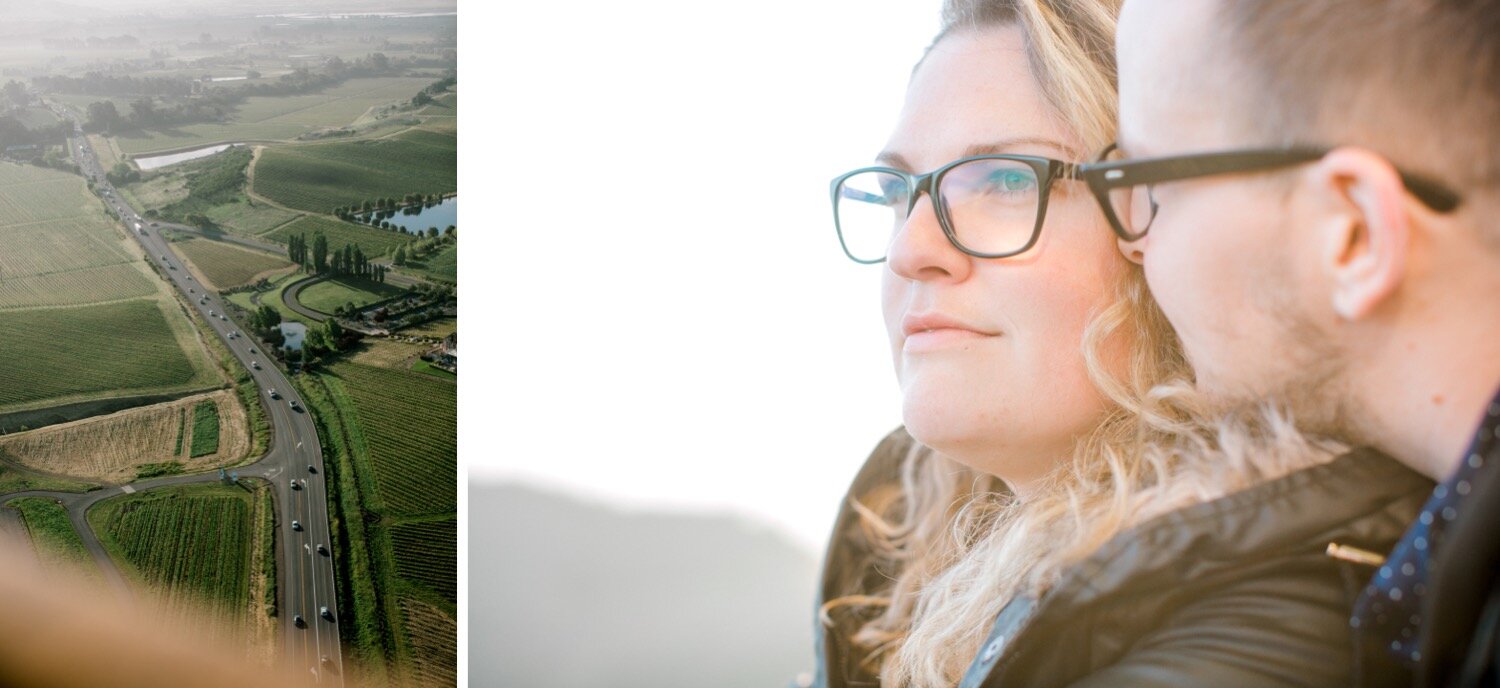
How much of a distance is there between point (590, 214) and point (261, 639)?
1.08 m

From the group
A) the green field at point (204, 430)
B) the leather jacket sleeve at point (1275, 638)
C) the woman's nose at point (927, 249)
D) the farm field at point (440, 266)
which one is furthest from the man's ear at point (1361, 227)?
the green field at point (204, 430)

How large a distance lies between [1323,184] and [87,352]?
2145 mm

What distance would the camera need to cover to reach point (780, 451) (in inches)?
80.4

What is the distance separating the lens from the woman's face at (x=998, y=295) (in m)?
1.26

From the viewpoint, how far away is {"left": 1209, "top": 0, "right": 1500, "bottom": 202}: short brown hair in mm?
876

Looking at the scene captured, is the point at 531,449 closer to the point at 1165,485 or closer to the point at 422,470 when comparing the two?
the point at 422,470

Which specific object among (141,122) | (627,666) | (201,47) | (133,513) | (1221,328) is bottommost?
(627,666)

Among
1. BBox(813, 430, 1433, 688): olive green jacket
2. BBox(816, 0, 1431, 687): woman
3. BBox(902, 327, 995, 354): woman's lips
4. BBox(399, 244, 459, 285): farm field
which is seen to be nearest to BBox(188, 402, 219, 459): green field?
BBox(399, 244, 459, 285): farm field

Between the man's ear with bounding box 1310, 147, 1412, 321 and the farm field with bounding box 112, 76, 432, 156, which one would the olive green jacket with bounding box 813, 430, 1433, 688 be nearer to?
the man's ear with bounding box 1310, 147, 1412, 321

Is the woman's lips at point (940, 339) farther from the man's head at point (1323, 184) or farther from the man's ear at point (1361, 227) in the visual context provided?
the man's ear at point (1361, 227)

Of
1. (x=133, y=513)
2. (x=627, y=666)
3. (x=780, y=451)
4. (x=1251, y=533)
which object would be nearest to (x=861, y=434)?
(x=780, y=451)

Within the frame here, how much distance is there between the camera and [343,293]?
2.24 meters

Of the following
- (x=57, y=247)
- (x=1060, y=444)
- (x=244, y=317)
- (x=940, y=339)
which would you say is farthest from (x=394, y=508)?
(x=1060, y=444)

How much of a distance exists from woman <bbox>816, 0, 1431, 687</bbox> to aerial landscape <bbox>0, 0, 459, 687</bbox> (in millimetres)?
1114
